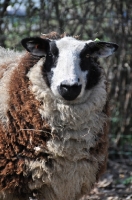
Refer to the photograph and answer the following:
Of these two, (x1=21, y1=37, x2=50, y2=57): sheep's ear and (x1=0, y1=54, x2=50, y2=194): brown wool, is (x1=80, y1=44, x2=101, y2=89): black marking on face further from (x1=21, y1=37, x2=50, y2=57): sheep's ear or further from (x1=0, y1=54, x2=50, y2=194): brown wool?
(x1=0, y1=54, x2=50, y2=194): brown wool

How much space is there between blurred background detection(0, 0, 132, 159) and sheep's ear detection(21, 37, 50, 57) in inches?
103

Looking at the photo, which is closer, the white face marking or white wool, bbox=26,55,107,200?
the white face marking

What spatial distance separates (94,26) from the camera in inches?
280

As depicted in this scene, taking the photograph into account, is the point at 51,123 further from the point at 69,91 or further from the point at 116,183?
the point at 116,183

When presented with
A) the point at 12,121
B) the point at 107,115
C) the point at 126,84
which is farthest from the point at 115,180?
the point at 12,121

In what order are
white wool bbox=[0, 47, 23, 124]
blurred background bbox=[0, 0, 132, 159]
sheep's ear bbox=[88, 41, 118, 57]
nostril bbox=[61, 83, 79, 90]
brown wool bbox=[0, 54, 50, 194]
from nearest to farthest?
nostril bbox=[61, 83, 79, 90]
brown wool bbox=[0, 54, 50, 194]
white wool bbox=[0, 47, 23, 124]
sheep's ear bbox=[88, 41, 118, 57]
blurred background bbox=[0, 0, 132, 159]

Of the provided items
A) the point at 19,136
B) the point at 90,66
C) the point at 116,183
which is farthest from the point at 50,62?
the point at 116,183

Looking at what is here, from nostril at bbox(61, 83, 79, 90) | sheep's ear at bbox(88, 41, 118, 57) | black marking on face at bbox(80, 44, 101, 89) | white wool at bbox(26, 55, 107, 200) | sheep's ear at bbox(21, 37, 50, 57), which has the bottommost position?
white wool at bbox(26, 55, 107, 200)

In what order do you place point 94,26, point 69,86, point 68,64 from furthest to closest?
point 94,26, point 68,64, point 69,86

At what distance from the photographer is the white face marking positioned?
381cm

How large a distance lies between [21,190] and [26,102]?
0.78 m

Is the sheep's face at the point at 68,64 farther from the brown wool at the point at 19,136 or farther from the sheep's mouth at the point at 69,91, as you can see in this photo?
the brown wool at the point at 19,136

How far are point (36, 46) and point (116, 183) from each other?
290 centimetres

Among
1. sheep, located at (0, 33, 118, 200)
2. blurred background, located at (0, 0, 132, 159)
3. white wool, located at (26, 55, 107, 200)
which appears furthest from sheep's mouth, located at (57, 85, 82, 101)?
blurred background, located at (0, 0, 132, 159)
